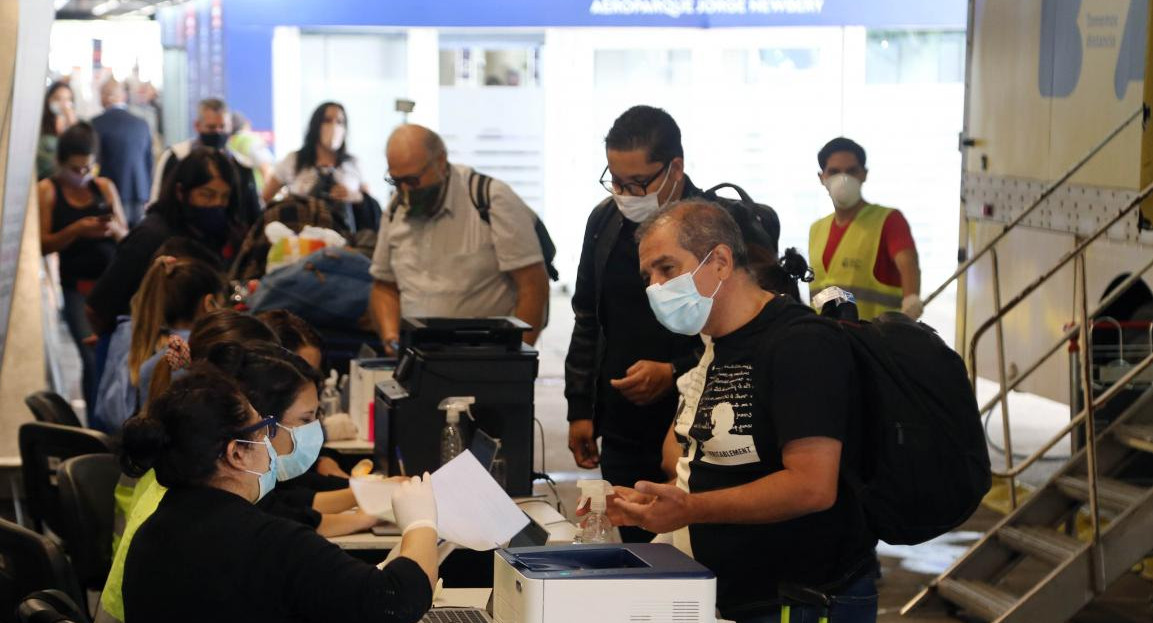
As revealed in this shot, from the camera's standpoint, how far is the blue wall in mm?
13781

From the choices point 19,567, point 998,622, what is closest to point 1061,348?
point 998,622

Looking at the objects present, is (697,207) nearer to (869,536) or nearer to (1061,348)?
(869,536)

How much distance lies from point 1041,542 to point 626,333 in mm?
2180

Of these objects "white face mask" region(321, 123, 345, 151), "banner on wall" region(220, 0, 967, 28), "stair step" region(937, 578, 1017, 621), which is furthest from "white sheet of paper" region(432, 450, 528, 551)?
"banner on wall" region(220, 0, 967, 28)

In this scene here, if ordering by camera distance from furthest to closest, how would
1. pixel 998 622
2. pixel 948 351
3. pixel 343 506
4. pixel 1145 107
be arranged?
pixel 1145 107
pixel 998 622
pixel 343 506
pixel 948 351

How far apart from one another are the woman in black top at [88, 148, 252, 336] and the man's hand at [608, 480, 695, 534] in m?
3.98

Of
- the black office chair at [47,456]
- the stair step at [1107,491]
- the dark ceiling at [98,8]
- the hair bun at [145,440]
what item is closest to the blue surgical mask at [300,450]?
the hair bun at [145,440]

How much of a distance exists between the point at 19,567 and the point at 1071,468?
4.12 m

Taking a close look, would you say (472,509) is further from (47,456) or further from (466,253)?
(466,253)

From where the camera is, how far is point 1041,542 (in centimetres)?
542

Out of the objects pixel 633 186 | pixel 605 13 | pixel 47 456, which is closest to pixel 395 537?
pixel 633 186

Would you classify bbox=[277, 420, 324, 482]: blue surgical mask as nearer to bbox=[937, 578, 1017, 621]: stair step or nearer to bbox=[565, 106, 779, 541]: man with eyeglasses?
bbox=[565, 106, 779, 541]: man with eyeglasses

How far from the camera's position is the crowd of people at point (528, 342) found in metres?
2.43

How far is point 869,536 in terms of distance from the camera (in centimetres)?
281
